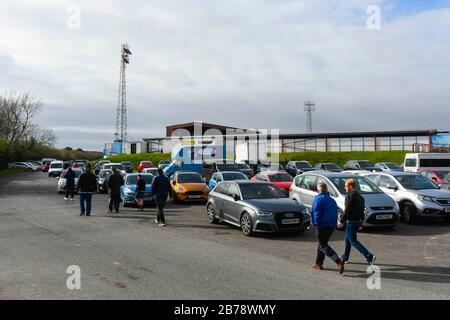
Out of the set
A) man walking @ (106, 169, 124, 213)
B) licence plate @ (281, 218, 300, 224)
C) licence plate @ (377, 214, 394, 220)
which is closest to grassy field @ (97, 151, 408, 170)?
man walking @ (106, 169, 124, 213)

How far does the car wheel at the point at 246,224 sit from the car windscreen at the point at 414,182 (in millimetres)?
5997

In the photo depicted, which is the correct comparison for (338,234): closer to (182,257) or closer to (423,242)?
(423,242)

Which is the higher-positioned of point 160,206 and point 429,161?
point 429,161

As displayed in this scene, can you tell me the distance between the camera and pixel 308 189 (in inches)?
583

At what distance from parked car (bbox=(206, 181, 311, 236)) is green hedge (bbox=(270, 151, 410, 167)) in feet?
123

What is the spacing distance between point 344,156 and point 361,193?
42.1 meters

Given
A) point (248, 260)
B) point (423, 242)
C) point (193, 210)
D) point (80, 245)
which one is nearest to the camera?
point (248, 260)

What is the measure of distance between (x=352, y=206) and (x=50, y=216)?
11.6 metres

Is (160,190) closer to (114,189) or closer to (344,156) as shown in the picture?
(114,189)

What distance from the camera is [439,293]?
21.6 feet

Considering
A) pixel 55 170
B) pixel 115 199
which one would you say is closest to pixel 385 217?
pixel 115 199

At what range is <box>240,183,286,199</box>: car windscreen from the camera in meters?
12.9

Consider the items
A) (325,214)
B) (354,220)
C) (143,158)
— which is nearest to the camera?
(325,214)

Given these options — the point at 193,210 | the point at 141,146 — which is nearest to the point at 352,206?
the point at 193,210
